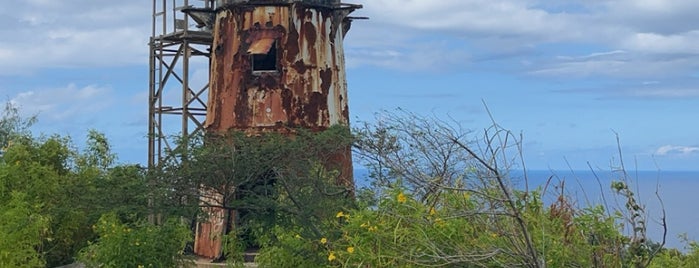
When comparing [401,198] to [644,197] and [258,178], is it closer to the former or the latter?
[644,197]

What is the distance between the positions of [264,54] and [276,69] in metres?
0.42

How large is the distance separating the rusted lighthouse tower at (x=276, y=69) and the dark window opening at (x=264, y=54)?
0.7 inches

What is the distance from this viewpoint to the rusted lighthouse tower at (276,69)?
18016 mm

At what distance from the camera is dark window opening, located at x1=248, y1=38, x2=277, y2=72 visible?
59.0 feet

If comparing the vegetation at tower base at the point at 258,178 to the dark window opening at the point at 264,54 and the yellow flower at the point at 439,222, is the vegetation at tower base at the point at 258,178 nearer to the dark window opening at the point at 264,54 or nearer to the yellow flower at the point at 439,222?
the dark window opening at the point at 264,54

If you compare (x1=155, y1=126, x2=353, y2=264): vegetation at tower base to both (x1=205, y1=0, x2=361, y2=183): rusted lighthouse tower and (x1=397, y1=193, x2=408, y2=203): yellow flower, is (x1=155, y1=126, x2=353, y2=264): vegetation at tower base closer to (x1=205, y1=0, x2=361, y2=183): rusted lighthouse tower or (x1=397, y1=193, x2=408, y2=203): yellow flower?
(x1=205, y1=0, x2=361, y2=183): rusted lighthouse tower

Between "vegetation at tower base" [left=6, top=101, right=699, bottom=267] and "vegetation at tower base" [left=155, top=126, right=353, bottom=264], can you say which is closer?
"vegetation at tower base" [left=6, top=101, right=699, bottom=267]

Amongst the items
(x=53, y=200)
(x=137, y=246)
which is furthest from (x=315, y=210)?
(x=53, y=200)

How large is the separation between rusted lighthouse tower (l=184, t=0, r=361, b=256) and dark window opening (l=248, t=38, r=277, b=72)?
19 millimetres

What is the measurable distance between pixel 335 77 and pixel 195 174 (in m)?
5.10

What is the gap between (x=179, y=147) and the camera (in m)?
15.1

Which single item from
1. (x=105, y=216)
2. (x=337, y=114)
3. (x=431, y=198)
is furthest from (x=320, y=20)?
(x=431, y=198)

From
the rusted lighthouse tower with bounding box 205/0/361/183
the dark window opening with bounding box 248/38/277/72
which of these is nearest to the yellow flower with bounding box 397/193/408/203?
the rusted lighthouse tower with bounding box 205/0/361/183

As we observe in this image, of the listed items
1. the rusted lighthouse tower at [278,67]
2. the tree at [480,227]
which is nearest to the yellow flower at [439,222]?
the tree at [480,227]
